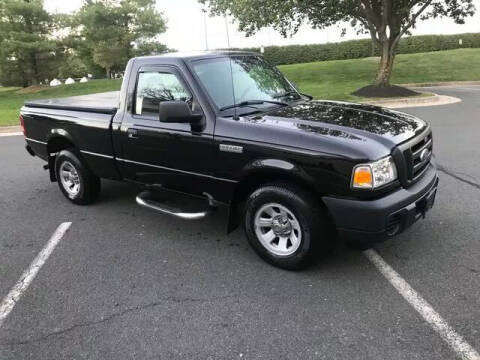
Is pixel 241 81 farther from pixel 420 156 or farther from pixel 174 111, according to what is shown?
pixel 420 156

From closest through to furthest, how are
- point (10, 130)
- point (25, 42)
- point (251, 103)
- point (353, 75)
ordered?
point (251, 103) < point (10, 130) < point (353, 75) < point (25, 42)

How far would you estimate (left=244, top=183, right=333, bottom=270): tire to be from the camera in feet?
11.5

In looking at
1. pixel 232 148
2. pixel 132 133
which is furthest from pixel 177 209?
pixel 232 148

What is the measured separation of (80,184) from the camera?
545cm

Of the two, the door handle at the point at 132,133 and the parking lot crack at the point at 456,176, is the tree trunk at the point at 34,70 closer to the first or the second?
the door handle at the point at 132,133

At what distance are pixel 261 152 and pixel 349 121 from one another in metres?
0.83

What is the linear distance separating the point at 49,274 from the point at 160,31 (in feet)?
97.9

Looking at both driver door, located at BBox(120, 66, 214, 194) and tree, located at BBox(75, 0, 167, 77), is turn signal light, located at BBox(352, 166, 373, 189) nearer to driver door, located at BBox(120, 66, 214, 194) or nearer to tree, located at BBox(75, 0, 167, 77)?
driver door, located at BBox(120, 66, 214, 194)

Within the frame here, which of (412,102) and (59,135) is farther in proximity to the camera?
(412,102)

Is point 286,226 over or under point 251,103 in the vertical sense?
under

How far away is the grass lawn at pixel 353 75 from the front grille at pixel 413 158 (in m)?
13.6

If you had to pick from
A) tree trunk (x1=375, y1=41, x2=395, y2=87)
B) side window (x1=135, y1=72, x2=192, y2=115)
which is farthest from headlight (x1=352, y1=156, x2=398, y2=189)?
tree trunk (x1=375, y1=41, x2=395, y2=87)

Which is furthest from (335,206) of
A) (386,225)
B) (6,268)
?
(6,268)

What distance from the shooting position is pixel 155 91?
4414 millimetres
